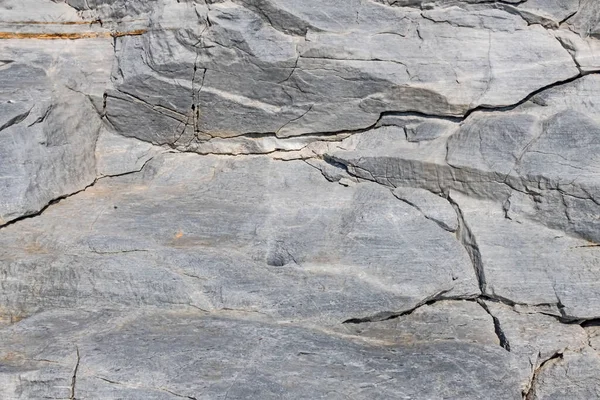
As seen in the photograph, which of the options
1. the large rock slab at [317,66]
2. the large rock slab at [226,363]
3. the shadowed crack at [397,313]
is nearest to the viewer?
the large rock slab at [226,363]

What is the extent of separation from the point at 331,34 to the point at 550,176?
1.58 m

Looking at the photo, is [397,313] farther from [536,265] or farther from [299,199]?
[299,199]

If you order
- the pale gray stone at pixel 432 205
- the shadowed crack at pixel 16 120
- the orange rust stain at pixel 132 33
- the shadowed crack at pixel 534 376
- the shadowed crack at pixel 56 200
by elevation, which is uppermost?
the orange rust stain at pixel 132 33

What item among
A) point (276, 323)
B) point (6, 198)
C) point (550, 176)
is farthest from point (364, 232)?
point (6, 198)

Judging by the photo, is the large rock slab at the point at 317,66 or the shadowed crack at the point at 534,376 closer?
the shadowed crack at the point at 534,376

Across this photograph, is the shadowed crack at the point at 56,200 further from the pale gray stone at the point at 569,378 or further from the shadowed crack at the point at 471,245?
the pale gray stone at the point at 569,378

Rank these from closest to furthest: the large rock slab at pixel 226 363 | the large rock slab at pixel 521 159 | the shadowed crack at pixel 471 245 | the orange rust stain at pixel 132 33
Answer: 1. the large rock slab at pixel 226 363
2. the shadowed crack at pixel 471 245
3. the large rock slab at pixel 521 159
4. the orange rust stain at pixel 132 33

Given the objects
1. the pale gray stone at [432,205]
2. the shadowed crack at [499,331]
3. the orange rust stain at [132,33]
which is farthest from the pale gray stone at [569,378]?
the orange rust stain at [132,33]

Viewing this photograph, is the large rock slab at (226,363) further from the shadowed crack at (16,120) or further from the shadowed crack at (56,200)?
the shadowed crack at (16,120)

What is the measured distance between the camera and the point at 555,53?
14.1 ft

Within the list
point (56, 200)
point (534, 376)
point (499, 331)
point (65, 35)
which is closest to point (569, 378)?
point (534, 376)

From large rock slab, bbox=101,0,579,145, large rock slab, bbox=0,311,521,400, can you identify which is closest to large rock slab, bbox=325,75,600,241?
large rock slab, bbox=101,0,579,145

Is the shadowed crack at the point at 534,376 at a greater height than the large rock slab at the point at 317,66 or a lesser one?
lesser

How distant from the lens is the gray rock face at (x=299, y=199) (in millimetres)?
3174
